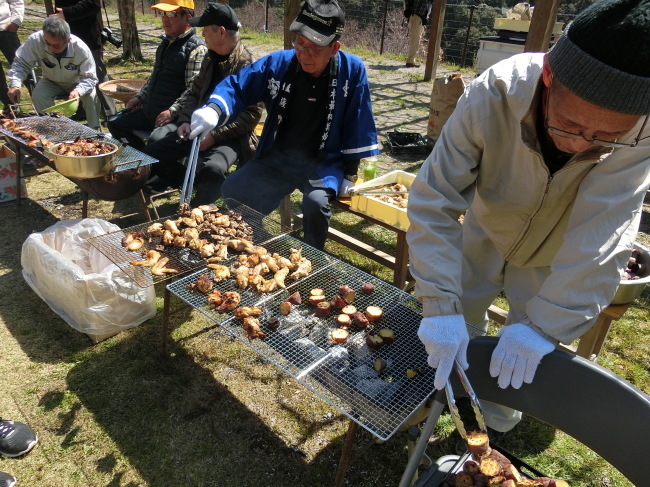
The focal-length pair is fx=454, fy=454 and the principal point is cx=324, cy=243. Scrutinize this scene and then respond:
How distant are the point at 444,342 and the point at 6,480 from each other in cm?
256

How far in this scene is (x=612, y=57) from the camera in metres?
1.38

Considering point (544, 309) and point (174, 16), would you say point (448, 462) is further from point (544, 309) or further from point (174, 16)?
point (174, 16)

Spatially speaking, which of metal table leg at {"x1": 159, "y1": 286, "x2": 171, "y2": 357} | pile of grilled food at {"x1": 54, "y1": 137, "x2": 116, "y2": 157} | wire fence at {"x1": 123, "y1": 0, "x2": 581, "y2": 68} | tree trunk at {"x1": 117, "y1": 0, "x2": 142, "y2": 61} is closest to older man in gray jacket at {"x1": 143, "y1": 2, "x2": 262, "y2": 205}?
pile of grilled food at {"x1": 54, "y1": 137, "x2": 116, "y2": 157}

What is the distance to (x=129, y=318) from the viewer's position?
12.2 feet

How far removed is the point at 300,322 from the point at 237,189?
1922mm

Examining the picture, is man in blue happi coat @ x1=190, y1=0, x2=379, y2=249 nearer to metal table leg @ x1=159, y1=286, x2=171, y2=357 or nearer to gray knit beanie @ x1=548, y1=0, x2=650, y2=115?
metal table leg @ x1=159, y1=286, x2=171, y2=357

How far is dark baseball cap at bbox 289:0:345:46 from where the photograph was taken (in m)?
3.52

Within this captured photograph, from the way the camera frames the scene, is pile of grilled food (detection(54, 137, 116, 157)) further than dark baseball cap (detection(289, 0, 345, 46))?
Yes

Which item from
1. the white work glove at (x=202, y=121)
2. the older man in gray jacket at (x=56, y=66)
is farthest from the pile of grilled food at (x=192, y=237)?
the older man in gray jacket at (x=56, y=66)

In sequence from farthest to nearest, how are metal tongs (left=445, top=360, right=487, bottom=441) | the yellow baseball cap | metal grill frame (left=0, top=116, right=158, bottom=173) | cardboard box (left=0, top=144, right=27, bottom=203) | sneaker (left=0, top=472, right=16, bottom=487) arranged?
1. cardboard box (left=0, top=144, right=27, bottom=203)
2. the yellow baseball cap
3. metal grill frame (left=0, top=116, right=158, bottom=173)
4. sneaker (left=0, top=472, right=16, bottom=487)
5. metal tongs (left=445, top=360, right=487, bottom=441)

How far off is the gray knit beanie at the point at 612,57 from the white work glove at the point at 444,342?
96 cm

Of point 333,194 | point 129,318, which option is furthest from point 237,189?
point 129,318

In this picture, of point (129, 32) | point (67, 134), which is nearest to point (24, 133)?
point (67, 134)

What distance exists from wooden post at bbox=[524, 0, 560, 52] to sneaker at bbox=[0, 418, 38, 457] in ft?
16.1
